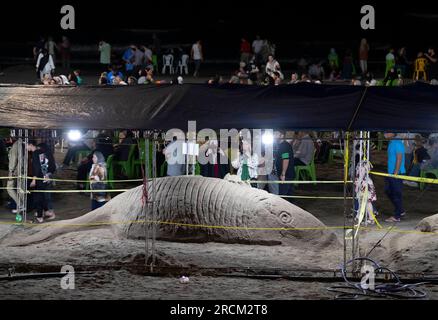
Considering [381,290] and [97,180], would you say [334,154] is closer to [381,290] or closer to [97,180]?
[97,180]

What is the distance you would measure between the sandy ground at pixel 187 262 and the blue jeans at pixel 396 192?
237mm

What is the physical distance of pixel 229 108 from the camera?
38.3 ft

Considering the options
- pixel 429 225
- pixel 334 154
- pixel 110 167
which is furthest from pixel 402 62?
pixel 429 225

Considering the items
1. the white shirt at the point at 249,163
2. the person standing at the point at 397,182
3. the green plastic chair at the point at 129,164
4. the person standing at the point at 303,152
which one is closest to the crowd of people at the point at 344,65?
the green plastic chair at the point at 129,164

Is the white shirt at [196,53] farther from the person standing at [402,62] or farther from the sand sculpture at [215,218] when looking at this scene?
the sand sculpture at [215,218]

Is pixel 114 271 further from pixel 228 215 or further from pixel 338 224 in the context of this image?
pixel 338 224

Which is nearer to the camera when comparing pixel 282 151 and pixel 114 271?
pixel 114 271

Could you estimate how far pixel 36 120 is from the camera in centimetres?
1192

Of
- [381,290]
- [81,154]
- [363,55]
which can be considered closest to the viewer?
[381,290]

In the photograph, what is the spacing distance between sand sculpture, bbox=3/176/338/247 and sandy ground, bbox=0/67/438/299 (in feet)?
0.66

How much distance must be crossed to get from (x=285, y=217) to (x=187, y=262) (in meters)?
2.24
